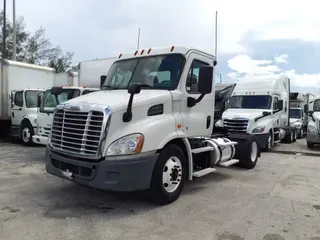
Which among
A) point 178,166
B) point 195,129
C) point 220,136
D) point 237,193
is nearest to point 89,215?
point 178,166

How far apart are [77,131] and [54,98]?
5439 millimetres

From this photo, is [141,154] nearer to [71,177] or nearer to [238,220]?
[71,177]

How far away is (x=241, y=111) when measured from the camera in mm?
13016

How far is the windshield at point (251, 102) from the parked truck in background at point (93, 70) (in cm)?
567

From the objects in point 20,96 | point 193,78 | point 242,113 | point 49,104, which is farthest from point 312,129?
point 20,96

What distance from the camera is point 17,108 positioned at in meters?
12.8

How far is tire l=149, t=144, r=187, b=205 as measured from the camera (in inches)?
191

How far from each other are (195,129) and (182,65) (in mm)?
1212

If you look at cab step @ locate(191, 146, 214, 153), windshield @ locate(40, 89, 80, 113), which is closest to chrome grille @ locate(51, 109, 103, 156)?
cab step @ locate(191, 146, 214, 153)

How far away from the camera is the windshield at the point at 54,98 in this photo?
374 inches

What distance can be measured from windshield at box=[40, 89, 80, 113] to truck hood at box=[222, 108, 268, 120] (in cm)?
613

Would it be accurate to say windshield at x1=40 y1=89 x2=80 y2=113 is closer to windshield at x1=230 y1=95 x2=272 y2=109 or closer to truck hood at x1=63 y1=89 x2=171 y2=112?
truck hood at x1=63 y1=89 x2=171 y2=112

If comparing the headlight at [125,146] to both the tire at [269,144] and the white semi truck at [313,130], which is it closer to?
the tire at [269,144]

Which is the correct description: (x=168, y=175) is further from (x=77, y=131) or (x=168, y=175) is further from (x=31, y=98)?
(x=31, y=98)
